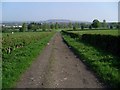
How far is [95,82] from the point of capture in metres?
11.5

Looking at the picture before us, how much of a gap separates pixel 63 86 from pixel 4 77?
3.39m

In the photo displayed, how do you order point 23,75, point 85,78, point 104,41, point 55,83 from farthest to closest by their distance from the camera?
point 104,41 → point 23,75 → point 85,78 → point 55,83

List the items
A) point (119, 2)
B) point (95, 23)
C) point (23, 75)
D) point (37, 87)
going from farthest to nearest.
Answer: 1. point (95, 23)
2. point (119, 2)
3. point (23, 75)
4. point (37, 87)

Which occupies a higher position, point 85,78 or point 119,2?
point 119,2

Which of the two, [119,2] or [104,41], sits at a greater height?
[119,2]

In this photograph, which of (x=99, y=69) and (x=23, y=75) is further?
(x=99, y=69)

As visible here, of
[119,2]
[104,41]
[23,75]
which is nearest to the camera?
[23,75]

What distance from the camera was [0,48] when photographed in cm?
2812

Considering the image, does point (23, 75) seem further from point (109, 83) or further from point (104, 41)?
point (104, 41)

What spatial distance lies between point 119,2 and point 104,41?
23.8 ft

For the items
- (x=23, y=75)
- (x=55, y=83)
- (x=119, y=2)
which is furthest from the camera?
(x=119, y=2)

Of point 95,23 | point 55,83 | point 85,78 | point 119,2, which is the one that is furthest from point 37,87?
point 95,23

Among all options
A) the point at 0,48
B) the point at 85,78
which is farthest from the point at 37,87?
the point at 0,48

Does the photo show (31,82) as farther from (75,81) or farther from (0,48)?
(0,48)
